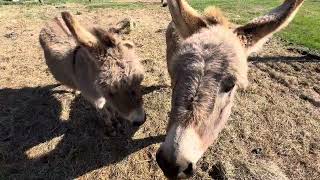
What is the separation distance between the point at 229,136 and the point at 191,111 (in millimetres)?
3026

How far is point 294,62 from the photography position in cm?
859

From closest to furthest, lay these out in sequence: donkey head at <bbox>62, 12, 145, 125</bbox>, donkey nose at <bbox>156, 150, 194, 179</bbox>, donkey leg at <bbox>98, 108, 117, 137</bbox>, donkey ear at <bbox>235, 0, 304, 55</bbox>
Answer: donkey nose at <bbox>156, 150, 194, 179</bbox>
donkey ear at <bbox>235, 0, 304, 55</bbox>
donkey head at <bbox>62, 12, 145, 125</bbox>
donkey leg at <bbox>98, 108, 117, 137</bbox>

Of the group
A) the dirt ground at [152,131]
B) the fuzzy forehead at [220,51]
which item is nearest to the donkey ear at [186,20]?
the fuzzy forehead at [220,51]

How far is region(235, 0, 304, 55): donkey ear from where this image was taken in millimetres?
3959

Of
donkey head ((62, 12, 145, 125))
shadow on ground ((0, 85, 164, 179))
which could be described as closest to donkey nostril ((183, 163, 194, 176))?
donkey head ((62, 12, 145, 125))

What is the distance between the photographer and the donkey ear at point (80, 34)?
545 cm

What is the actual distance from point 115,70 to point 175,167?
2.53 m

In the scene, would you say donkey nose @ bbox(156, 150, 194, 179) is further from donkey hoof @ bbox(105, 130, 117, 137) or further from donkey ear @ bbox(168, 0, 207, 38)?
donkey hoof @ bbox(105, 130, 117, 137)

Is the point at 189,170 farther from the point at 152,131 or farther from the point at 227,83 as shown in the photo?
the point at 152,131

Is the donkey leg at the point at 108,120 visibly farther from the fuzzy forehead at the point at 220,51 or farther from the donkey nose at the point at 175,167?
the donkey nose at the point at 175,167

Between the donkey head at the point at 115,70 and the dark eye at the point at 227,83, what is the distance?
1894mm

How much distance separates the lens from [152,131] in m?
6.49

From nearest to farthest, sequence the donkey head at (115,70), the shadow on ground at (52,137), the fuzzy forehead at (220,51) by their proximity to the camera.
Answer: the fuzzy forehead at (220,51), the donkey head at (115,70), the shadow on ground at (52,137)

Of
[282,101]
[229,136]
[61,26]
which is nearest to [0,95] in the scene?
[61,26]
